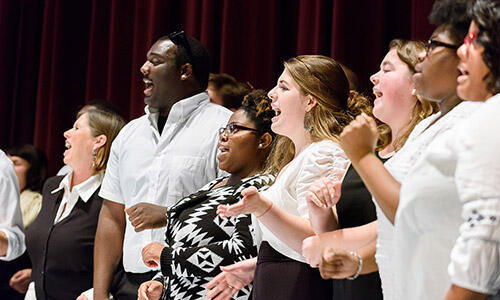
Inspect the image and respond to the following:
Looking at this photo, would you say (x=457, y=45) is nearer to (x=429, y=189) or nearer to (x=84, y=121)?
(x=429, y=189)

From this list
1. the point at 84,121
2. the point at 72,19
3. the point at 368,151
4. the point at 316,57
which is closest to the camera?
the point at 368,151

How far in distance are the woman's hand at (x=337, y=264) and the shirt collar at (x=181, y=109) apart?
1459 mm

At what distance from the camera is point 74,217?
3.36 metres

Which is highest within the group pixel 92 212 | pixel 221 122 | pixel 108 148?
pixel 221 122

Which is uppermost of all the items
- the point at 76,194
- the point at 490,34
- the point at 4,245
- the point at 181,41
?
the point at 490,34

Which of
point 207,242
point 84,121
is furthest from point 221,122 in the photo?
point 84,121

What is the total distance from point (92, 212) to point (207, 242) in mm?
1003

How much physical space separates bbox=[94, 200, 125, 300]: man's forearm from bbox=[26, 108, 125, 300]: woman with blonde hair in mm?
171

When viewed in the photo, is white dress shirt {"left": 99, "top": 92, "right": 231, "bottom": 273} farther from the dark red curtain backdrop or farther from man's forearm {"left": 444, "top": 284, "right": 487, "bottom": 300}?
man's forearm {"left": 444, "top": 284, "right": 487, "bottom": 300}

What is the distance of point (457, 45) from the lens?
1577 mm

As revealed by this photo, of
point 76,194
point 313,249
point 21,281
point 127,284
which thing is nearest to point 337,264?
point 313,249

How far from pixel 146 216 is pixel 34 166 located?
71.0 inches

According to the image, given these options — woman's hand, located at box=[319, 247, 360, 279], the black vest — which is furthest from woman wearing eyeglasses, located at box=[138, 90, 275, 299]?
woman's hand, located at box=[319, 247, 360, 279]

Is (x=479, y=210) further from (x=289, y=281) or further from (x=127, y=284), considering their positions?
(x=127, y=284)
